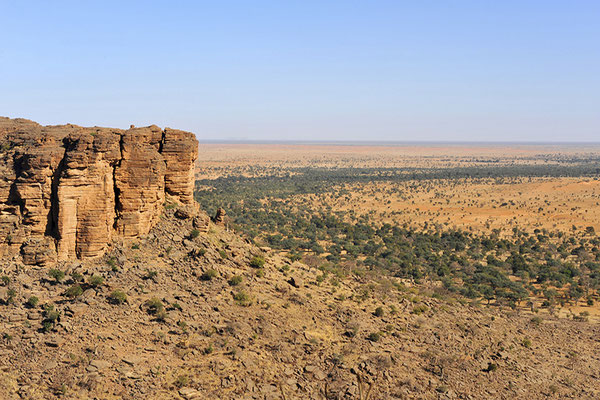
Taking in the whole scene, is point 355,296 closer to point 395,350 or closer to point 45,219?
point 395,350

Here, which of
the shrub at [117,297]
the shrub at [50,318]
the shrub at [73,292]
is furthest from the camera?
the shrub at [117,297]

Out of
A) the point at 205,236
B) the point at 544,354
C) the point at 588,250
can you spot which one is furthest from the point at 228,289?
the point at 588,250

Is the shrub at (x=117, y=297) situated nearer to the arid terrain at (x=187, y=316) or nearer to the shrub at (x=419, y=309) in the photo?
the arid terrain at (x=187, y=316)

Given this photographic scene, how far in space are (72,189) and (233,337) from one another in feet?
32.2

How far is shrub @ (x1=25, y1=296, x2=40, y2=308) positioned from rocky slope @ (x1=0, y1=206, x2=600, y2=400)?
0.46 ft

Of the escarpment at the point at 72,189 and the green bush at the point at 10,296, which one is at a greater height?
the escarpment at the point at 72,189

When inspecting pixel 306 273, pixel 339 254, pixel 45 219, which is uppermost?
pixel 45 219

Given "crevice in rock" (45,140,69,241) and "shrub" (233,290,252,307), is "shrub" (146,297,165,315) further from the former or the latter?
"crevice in rock" (45,140,69,241)

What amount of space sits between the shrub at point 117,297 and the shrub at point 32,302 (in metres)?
2.79

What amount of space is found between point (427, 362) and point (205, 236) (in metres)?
13.1

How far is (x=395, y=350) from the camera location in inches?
916

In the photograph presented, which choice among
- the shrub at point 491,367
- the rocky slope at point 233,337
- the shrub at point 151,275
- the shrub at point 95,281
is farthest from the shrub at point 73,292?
the shrub at point 491,367

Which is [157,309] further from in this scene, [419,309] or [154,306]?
[419,309]

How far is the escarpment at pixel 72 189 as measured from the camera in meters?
20.9
